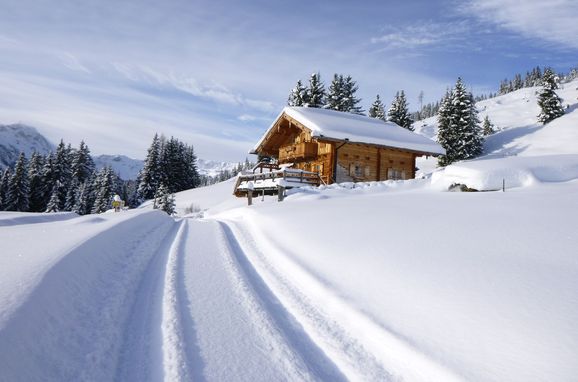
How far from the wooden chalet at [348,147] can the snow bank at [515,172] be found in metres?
9.63

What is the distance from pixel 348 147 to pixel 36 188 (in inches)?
2140

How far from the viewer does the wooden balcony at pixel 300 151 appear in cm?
2566

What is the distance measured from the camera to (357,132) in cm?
2303

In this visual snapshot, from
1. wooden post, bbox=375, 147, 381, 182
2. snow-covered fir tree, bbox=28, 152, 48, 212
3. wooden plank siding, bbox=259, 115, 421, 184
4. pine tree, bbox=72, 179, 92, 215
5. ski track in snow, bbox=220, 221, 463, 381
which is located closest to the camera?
A: ski track in snow, bbox=220, 221, 463, 381

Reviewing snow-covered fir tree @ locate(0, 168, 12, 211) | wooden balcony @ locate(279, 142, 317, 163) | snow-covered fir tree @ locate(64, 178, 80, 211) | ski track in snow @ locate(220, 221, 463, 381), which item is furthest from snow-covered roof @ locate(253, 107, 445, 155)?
snow-covered fir tree @ locate(0, 168, 12, 211)

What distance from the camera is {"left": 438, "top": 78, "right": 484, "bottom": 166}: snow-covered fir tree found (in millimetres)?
39844

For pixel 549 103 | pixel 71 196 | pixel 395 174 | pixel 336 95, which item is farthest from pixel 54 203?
pixel 549 103

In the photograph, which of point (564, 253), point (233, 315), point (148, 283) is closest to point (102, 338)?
point (233, 315)

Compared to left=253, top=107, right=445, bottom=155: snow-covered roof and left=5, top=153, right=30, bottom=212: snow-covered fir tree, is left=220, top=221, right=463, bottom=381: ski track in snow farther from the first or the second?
left=5, top=153, right=30, bottom=212: snow-covered fir tree

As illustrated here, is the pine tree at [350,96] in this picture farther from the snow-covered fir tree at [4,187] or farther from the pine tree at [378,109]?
the snow-covered fir tree at [4,187]

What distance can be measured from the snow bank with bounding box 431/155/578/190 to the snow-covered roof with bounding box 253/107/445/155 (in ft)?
30.9

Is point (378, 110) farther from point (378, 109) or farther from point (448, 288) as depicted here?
point (448, 288)

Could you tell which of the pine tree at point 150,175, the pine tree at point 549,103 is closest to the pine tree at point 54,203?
the pine tree at point 150,175

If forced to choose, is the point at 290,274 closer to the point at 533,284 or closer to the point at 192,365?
the point at 192,365
